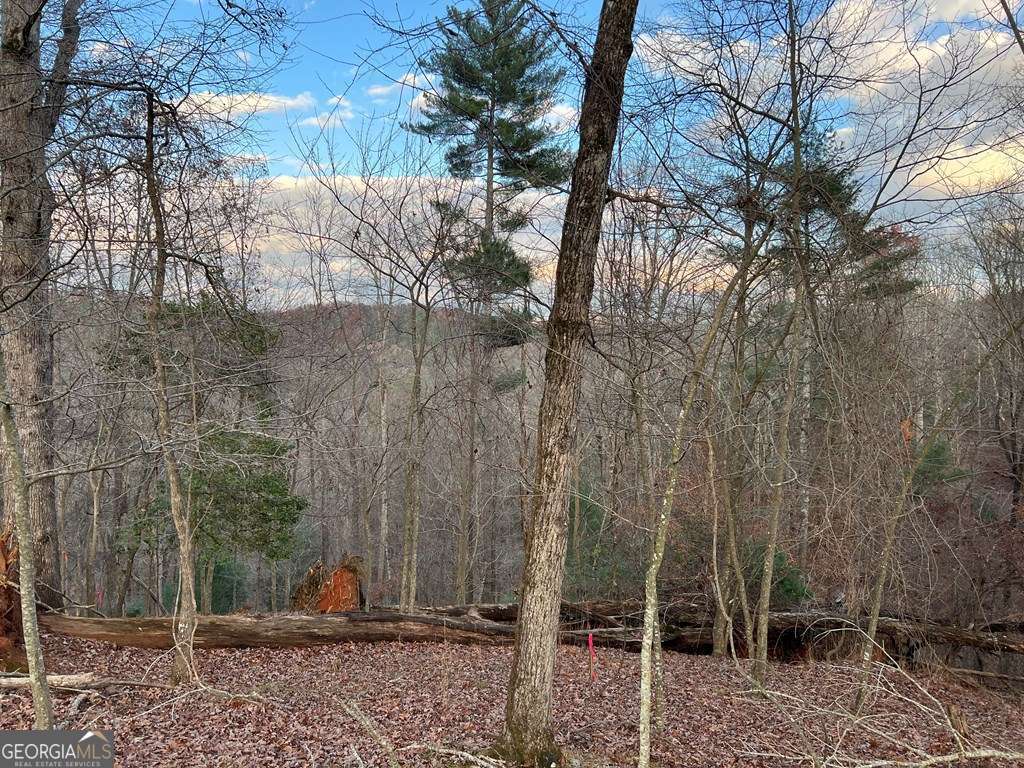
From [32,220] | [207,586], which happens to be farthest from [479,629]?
[207,586]

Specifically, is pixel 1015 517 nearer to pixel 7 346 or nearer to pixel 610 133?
pixel 610 133

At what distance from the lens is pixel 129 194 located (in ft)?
19.0

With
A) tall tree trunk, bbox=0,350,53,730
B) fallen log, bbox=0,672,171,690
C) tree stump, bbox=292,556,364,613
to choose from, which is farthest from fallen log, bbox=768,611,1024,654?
tall tree trunk, bbox=0,350,53,730

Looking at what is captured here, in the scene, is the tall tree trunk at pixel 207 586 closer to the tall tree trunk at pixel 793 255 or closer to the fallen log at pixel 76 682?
the fallen log at pixel 76 682

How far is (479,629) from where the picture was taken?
10.1 m

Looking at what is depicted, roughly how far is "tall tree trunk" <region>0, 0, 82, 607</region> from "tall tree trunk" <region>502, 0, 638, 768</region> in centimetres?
419

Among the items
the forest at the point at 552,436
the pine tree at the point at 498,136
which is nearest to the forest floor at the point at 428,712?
the forest at the point at 552,436

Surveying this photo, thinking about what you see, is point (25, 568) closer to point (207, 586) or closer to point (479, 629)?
point (479, 629)

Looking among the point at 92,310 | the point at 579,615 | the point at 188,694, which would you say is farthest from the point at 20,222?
the point at 579,615

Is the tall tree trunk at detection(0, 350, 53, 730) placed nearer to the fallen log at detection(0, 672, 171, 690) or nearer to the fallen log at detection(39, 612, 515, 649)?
the fallen log at detection(0, 672, 171, 690)

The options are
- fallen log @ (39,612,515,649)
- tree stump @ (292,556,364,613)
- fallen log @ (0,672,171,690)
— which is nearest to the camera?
fallen log @ (0,672,171,690)

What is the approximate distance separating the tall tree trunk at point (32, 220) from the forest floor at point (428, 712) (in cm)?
137

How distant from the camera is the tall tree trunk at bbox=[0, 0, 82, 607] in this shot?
19.4 ft

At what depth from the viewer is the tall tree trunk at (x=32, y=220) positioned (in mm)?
5927
